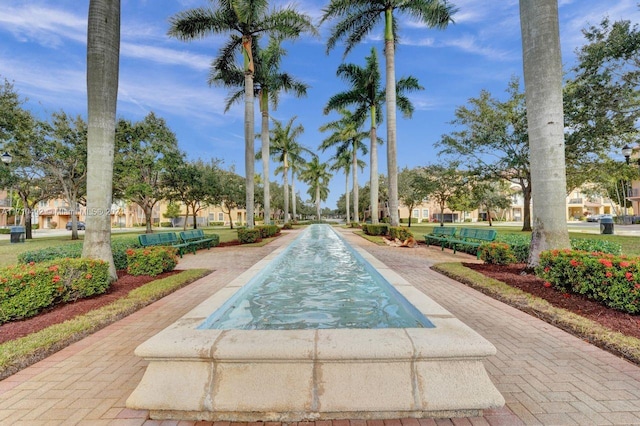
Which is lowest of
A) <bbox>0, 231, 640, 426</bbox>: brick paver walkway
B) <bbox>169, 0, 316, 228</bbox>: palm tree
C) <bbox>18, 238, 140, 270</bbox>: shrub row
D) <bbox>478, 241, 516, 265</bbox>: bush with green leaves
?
<bbox>0, 231, 640, 426</bbox>: brick paver walkway

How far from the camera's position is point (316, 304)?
227 inches

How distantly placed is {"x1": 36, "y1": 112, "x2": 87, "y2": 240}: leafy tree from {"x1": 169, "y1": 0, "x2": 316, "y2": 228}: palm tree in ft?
32.2

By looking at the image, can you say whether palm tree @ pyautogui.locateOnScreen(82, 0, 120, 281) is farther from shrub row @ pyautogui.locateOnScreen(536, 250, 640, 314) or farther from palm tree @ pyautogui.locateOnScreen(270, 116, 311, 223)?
palm tree @ pyautogui.locateOnScreen(270, 116, 311, 223)

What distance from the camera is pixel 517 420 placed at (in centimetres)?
250

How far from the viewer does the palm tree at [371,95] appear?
22297mm

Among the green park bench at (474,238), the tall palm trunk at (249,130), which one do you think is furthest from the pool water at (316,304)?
the tall palm trunk at (249,130)

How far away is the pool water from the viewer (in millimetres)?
4543

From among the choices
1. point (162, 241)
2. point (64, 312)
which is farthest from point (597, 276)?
point (162, 241)

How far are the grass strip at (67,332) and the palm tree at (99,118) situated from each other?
151cm

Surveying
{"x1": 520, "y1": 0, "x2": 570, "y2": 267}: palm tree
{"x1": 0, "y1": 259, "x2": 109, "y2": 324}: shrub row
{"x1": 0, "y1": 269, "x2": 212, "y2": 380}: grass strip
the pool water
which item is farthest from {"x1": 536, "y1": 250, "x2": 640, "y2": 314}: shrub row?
{"x1": 0, "y1": 259, "x2": 109, "y2": 324}: shrub row

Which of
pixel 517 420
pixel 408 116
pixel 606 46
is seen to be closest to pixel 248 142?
pixel 408 116

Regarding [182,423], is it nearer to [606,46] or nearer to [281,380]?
[281,380]

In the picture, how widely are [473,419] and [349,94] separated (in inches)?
940

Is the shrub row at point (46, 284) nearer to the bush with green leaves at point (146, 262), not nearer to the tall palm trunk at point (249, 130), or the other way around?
the bush with green leaves at point (146, 262)
